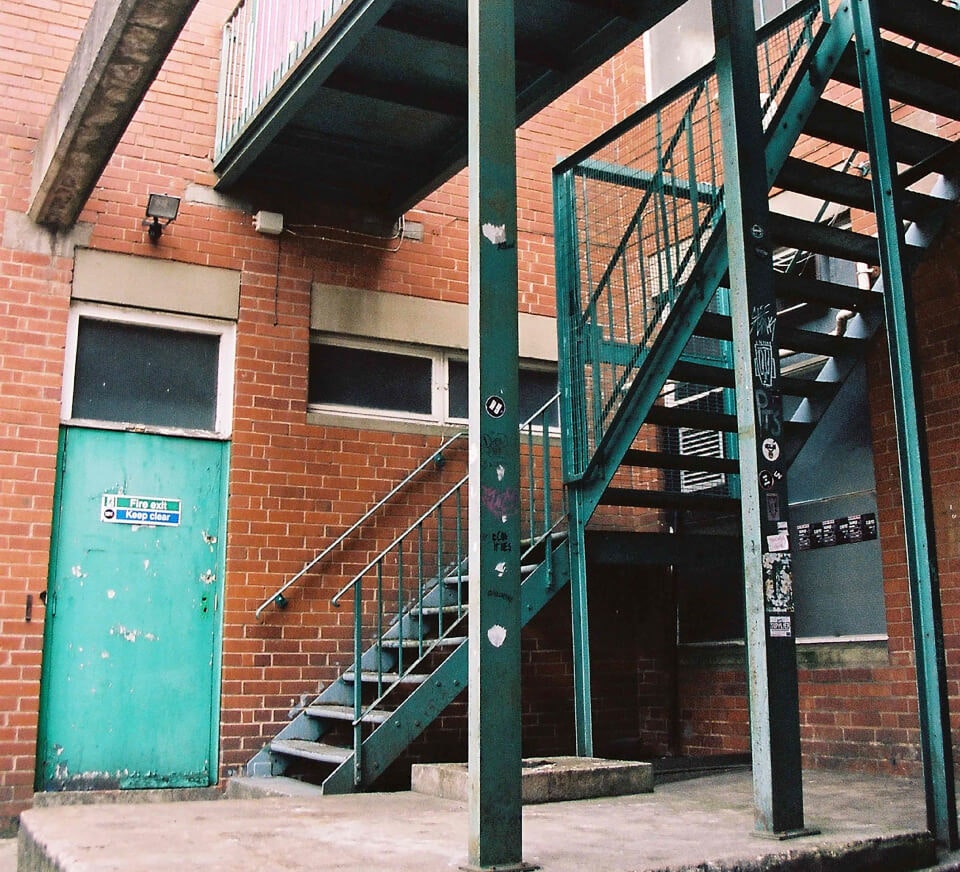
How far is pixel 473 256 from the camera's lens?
3.56 metres

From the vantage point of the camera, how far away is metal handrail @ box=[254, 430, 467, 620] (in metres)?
6.96

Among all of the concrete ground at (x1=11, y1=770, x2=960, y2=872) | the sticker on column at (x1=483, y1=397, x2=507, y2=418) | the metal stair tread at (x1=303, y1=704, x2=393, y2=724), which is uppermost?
the sticker on column at (x1=483, y1=397, x2=507, y2=418)

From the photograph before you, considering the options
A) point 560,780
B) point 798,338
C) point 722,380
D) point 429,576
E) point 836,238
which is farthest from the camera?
point 429,576

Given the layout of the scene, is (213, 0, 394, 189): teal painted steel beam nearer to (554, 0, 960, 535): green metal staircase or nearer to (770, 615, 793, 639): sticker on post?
(554, 0, 960, 535): green metal staircase

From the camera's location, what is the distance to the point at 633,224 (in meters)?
6.23

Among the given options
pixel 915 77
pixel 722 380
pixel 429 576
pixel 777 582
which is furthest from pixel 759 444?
pixel 429 576

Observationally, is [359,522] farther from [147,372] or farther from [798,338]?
[798,338]

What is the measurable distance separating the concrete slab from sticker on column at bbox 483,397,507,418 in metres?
2.30

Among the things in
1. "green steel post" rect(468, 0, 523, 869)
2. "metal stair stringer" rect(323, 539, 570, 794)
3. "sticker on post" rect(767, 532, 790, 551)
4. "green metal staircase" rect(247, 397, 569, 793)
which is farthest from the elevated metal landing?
"sticker on post" rect(767, 532, 790, 551)

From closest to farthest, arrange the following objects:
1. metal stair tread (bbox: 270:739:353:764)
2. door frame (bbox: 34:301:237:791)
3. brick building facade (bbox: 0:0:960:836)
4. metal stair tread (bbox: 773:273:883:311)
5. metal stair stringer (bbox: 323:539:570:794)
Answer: metal stair tread (bbox: 773:273:883:311)
metal stair stringer (bbox: 323:539:570:794)
metal stair tread (bbox: 270:739:353:764)
brick building facade (bbox: 0:0:960:836)
door frame (bbox: 34:301:237:791)

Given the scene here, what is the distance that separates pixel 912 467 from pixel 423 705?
10.5 ft

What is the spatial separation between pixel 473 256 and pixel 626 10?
274 cm

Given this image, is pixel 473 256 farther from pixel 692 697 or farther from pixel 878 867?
pixel 692 697

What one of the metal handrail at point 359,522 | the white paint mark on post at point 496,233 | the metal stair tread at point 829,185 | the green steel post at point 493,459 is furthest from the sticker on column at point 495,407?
the metal handrail at point 359,522
